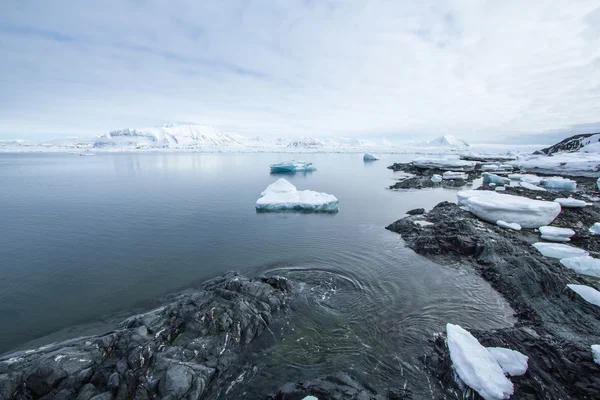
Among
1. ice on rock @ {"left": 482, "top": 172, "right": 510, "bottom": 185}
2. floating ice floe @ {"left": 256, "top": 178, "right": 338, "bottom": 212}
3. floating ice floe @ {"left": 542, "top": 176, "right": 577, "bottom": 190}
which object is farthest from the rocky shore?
ice on rock @ {"left": 482, "top": 172, "right": 510, "bottom": 185}

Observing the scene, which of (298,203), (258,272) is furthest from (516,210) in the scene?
(258,272)

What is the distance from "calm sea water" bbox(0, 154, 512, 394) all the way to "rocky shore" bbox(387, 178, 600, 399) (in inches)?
20.9

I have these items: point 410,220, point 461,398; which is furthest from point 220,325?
point 410,220

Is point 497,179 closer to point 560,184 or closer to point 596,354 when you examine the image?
point 560,184

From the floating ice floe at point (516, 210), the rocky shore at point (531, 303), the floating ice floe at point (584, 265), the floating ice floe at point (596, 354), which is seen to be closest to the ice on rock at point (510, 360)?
the rocky shore at point (531, 303)

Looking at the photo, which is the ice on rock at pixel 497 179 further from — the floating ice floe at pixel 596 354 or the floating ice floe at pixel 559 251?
the floating ice floe at pixel 596 354

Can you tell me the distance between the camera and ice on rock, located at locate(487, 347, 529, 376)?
4.52 meters

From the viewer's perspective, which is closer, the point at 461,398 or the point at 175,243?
the point at 461,398

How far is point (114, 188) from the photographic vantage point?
23.2 m

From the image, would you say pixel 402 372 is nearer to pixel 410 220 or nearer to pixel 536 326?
pixel 536 326

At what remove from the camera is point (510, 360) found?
4.70 m

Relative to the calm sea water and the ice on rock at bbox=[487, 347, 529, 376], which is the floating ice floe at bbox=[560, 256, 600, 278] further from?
the ice on rock at bbox=[487, 347, 529, 376]

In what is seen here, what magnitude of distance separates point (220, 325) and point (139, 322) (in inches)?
66.5

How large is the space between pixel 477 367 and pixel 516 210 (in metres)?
11.5
